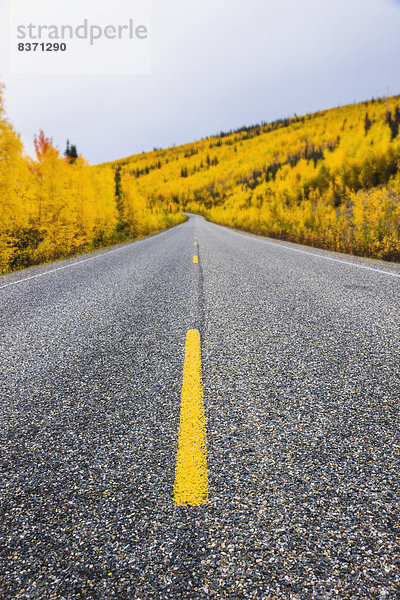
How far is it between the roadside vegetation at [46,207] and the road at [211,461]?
9015mm

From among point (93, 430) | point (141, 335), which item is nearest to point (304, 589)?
point (93, 430)

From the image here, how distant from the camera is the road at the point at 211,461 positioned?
1.05 metres

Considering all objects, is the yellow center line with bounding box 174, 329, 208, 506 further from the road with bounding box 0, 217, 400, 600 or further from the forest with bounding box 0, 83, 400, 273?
the forest with bounding box 0, 83, 400, 273

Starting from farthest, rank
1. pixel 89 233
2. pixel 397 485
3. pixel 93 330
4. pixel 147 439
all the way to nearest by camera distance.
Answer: pixel 89 233 < pixel 93 330 < pixel 147 439 < pixel 397 485

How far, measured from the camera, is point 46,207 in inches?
533

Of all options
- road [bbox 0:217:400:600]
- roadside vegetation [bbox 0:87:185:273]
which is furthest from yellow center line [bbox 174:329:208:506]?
roadside vegetation [bbox 0:87:185:273]

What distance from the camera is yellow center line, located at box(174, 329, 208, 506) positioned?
135 centimetres

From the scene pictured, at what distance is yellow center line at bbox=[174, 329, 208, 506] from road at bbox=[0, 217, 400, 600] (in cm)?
3

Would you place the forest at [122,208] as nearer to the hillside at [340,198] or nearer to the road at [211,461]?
the hillside at [340,198]

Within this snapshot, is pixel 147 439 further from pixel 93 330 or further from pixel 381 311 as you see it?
pixel 381 311

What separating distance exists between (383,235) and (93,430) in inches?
379

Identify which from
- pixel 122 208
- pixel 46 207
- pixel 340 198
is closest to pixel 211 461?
pixel 46 207

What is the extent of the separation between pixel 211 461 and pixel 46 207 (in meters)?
14.6

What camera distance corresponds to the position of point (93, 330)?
11.9 feet
